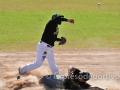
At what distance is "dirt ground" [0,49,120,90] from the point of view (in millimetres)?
11648

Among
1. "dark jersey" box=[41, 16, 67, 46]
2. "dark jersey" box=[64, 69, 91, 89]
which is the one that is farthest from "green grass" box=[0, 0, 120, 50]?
"dark jersey" box=[64, 69, 91, 89]

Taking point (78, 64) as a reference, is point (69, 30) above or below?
above

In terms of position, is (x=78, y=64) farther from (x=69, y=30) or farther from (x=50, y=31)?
(x=69, y=30)

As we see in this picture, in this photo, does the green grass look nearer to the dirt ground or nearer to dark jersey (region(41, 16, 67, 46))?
the dirt ground

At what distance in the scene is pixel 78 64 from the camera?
47.5ft

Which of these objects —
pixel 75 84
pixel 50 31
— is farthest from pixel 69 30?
pixel 75 84

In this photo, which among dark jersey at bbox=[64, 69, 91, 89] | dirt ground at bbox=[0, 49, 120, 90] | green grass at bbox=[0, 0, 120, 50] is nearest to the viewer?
dark jersey at bbox=[64, 69, 91, 89]

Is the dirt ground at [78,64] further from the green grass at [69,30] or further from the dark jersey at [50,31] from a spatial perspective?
the green grass at [69,30]

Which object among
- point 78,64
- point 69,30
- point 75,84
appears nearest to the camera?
point 75,84

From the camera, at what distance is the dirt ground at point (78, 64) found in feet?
38.2

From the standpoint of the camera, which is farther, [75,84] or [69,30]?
[69,30]

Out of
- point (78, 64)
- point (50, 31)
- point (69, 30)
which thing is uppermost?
point (69, 30)

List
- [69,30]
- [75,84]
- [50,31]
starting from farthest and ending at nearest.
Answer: [69,30] < [50,31] < [75,84]

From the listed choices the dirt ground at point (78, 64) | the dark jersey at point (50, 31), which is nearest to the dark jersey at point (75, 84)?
the dirt ground at point (78, 64)
